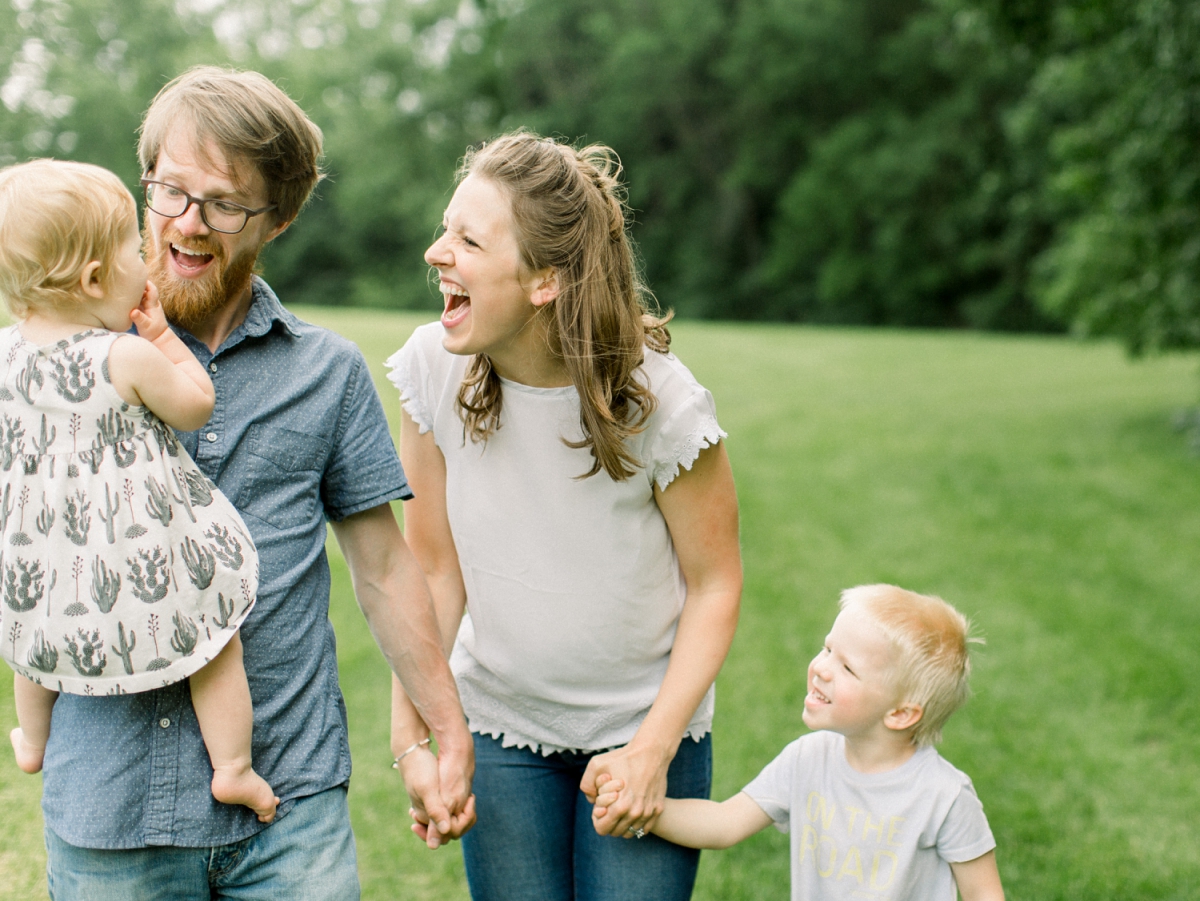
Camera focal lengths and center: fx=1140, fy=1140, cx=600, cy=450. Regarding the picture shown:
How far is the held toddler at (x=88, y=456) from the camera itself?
1.70 m

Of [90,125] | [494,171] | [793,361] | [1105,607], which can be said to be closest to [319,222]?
[90,125]

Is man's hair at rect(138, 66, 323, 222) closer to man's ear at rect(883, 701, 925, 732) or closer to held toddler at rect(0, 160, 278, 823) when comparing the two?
held toddler at rect(0, 160, 278, 823)

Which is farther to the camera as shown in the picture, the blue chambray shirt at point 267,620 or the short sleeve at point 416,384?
the short sleeve at point 416,384

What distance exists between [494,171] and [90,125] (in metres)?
38.3

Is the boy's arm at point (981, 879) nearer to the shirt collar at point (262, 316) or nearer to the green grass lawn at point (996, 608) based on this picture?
the shirt collar at point (262, 316)

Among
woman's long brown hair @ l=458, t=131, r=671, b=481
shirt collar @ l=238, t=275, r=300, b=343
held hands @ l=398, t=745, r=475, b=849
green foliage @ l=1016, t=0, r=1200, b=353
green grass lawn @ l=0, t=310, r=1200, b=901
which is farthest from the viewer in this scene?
green foliage @ l=1016, t=0, r=1200, b=353

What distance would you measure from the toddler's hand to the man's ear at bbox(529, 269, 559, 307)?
934 millimetres

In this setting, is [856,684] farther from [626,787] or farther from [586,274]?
[586,274]

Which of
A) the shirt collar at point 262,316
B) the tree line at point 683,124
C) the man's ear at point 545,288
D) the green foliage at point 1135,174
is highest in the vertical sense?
the man's ear at point 545,288

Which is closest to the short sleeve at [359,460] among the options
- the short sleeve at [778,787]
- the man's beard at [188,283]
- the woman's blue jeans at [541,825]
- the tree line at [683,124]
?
the man's beard at [188,283]

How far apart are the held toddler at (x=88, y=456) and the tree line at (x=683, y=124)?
2569 centimetres

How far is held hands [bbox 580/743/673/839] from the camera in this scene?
7.21 feet

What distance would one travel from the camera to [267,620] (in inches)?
78.4

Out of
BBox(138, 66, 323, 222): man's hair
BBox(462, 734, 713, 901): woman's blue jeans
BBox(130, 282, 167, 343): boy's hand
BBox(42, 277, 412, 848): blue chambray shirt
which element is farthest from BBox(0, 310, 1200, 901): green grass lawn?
BBox(138, 66, 323, 222): man's hair
